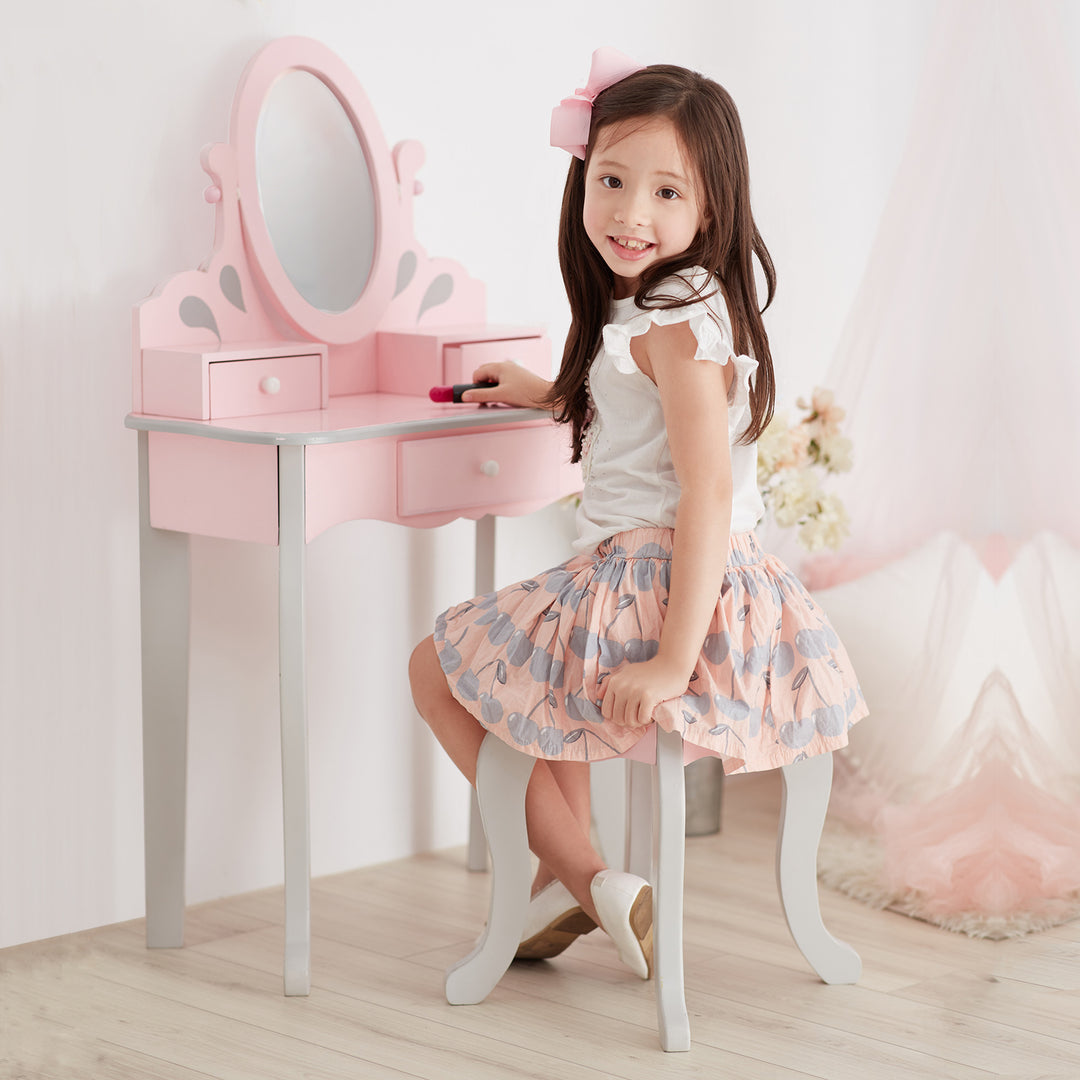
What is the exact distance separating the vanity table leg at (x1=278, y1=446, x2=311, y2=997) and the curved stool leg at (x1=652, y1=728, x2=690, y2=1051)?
0.47 meters

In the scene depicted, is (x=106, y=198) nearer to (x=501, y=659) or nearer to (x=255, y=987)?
(x=501, y=659)

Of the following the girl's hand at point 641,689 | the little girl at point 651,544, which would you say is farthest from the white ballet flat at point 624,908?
the girl's hand at point 641,689

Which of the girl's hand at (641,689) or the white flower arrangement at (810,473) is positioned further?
the white flower arrangement at (810,473)

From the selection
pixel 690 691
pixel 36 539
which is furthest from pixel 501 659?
pixel 36 539

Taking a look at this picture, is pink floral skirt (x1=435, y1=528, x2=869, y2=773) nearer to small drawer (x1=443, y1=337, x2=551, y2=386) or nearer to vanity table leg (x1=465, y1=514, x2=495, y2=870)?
small drawer (x1=443, y1=337, x2=551, y2=386)

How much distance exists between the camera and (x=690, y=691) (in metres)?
1.89

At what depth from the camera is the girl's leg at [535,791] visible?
203 centimetres

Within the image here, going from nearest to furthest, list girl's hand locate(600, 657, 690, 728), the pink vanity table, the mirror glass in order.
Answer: girl's hand locate(600, 657, 690, 728), the pink vanity table, the mirror glass

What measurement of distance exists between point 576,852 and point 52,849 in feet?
2.52

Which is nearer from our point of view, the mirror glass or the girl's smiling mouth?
the girl's smiling mouth

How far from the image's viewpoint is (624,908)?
194 cm

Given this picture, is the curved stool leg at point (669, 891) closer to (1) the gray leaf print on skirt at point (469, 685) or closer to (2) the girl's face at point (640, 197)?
(1) the gray leaf print on skirt at point (469, 685)

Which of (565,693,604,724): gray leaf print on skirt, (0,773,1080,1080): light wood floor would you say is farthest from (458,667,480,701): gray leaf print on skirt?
(0,773,1080,1080): light wood floor

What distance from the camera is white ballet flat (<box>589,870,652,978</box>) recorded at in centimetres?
194
